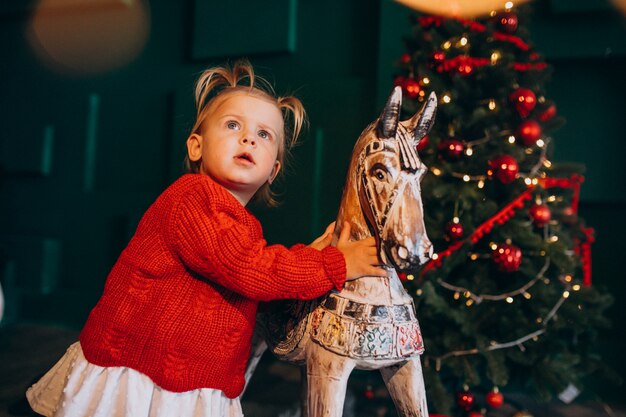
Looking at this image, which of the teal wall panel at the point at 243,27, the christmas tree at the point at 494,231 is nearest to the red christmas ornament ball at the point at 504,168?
the christmas tree at the point at 494,231

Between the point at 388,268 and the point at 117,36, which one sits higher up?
the point at 117,36

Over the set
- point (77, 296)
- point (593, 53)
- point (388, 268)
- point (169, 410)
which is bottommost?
point (77, 296)

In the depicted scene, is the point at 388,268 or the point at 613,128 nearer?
the point at 388,268

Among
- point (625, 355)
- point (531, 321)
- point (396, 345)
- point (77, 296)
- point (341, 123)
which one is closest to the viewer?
point (396, 345)

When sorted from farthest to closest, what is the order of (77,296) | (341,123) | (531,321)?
1. (77,296)
2. (341,123)
3. (531,321)

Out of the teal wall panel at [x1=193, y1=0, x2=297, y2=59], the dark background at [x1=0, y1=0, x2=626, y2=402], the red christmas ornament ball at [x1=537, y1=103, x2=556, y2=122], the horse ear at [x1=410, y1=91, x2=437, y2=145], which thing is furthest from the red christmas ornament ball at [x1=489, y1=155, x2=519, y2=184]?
the teal wall panel at [x1=193, y1=0, x2=297, y2=59]

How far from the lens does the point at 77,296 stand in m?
2.25

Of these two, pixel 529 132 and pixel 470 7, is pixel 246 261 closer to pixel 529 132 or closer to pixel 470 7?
pixel 529 132

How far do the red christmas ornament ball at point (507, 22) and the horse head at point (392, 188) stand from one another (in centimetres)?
80

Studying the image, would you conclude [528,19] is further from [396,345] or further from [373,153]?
[396,345]

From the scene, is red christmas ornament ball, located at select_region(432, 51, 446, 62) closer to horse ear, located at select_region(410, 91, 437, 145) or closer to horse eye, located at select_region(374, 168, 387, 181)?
horse ear, located at select_region(410, 91, 437, 145)

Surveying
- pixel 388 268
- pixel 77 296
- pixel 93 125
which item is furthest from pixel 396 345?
pixel 93 125

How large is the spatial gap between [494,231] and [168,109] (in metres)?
1.60

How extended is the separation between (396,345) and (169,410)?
406mm
